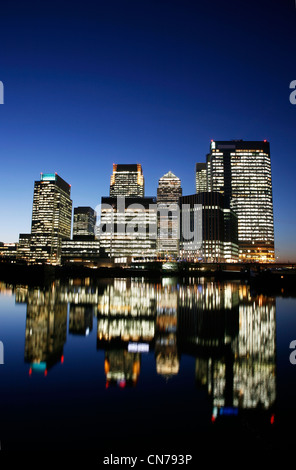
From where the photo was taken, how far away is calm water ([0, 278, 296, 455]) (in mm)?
Result: 5363

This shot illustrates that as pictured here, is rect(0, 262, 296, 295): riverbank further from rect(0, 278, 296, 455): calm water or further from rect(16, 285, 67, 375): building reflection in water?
rect(16, 285, 67, 375): building reflection in water

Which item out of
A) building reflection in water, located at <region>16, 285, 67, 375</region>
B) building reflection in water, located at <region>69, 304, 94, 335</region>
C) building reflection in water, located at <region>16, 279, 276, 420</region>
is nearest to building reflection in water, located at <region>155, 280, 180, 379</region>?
building reflection in water, located at <region>16, 279, 276, 420</region>

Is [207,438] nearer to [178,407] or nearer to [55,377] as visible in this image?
[178,407]

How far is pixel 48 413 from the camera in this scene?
631 centimetres

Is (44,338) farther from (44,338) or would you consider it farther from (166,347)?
(166,347)

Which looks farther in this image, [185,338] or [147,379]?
[185,338]

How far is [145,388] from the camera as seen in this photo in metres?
7.64

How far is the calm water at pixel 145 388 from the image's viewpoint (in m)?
5.36

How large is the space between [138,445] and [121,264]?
170831mm

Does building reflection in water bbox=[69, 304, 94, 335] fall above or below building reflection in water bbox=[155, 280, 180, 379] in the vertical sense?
below

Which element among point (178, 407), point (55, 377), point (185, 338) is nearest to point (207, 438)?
point (178, 407)

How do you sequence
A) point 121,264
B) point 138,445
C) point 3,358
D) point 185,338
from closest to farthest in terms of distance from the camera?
point 138,445
point 3,358
point 185,338
point 121,264

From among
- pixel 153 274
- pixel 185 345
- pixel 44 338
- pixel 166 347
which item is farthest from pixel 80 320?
pixel 153 274
